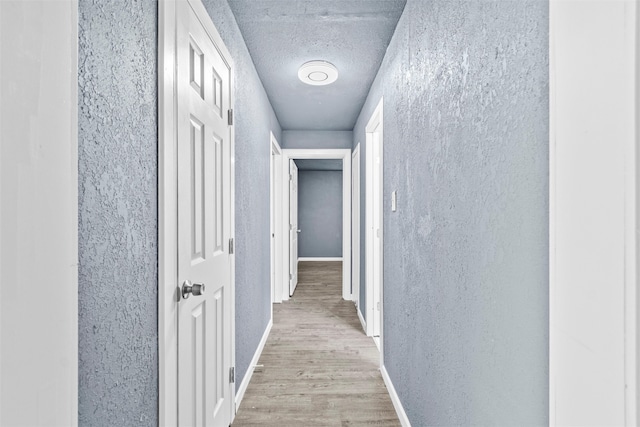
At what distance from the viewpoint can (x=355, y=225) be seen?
14.6 feet

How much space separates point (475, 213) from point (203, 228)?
1047 millimetres

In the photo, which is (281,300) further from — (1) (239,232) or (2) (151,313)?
(2) (151,313)

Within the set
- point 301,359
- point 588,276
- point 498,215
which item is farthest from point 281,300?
point 588,276

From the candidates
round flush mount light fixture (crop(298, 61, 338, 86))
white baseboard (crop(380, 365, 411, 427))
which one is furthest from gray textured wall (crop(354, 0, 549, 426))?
round flush mount light fixture (crop(298, 61, 338, 86))

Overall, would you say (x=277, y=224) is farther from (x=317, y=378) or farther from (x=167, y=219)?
(x=167, y=219)

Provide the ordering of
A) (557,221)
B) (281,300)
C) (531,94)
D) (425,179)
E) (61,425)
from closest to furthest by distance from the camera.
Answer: (61,425)
(557,221)
(531,94)
(425,179)
(281,300)

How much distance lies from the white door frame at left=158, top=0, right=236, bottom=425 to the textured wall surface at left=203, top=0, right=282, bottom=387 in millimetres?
595

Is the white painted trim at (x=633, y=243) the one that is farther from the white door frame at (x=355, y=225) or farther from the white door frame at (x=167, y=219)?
the white door frame at (x=355, y=225)

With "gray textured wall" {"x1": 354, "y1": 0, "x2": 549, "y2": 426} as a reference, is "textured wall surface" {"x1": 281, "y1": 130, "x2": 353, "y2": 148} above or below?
above

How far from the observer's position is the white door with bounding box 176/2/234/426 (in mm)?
1266

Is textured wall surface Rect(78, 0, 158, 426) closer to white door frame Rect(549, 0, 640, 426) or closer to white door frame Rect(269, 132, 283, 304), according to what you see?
white door frame Rect(549, 0, 640, 426)

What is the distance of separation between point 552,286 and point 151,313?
1.02 metres

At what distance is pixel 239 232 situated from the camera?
222 centimetres

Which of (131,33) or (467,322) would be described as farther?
(467,322)
